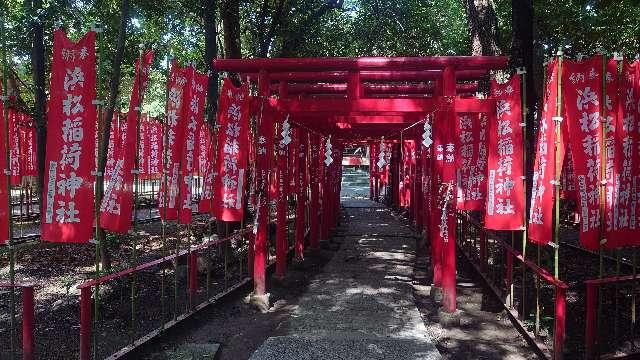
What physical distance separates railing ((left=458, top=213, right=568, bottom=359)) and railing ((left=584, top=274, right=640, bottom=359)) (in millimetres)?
257

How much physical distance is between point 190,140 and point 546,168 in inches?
173

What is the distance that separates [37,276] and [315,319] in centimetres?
619

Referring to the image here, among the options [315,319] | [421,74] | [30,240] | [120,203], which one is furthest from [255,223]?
[30,240]

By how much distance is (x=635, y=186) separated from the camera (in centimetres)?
552

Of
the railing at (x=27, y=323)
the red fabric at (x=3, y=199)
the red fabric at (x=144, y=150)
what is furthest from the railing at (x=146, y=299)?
the red fabric at (x=144, y=150)

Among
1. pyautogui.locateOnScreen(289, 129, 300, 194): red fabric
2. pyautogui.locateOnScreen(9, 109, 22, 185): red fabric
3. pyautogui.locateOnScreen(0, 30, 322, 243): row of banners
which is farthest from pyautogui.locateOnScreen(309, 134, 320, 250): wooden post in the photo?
pyautogui.locateOnScreen(9, 109, 22, 185): red fabric

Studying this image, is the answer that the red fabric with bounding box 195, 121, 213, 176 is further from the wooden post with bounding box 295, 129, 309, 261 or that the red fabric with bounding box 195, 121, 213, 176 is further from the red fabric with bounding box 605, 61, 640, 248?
the red fabric with bounding box 605, 61, 640, 248

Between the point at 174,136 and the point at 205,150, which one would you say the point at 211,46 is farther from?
the point at 174,136

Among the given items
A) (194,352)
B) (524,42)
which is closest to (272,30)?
(524,42)

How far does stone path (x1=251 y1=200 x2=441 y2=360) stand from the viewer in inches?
232

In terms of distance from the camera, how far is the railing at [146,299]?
16.8 ft

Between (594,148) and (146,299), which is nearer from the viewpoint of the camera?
(594,148)

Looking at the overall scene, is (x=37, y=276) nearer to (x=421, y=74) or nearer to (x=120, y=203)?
(x=120, y=203)

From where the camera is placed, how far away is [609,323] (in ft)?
22.8
